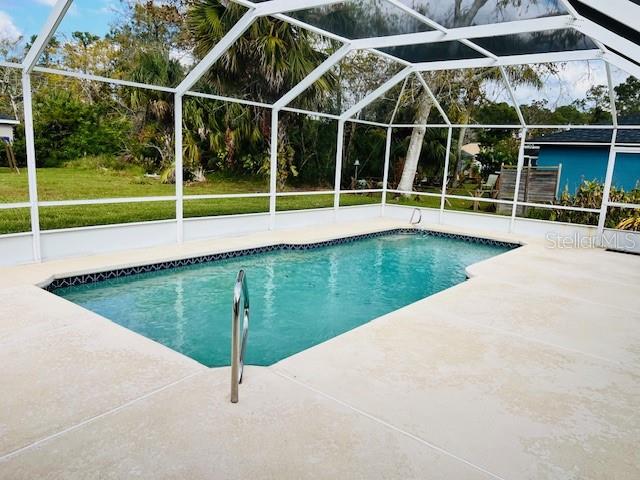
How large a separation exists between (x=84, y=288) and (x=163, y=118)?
7.82 meters

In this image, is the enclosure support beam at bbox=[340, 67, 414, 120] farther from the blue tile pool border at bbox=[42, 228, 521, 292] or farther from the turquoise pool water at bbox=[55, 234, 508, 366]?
the turquoise pool water at bbox=[55, 234, 508, 366]

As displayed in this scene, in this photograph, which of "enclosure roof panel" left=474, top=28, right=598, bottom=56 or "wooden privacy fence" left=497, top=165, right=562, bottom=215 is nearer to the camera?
"enclosure roof panel" left=474, top=28, right=598, bottom=56

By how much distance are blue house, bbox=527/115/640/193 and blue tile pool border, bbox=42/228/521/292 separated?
175 inches

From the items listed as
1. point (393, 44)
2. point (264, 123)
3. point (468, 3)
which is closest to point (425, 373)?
point (468, 3)

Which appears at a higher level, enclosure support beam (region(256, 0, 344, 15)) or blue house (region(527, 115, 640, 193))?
enclosure support beam (region(256, 0, 344, 15))

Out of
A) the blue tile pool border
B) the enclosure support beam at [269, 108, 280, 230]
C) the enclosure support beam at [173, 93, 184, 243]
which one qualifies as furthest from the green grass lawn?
the blue tile pool border

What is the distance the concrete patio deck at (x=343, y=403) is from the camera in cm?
220

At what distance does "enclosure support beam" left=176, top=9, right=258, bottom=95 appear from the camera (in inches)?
235

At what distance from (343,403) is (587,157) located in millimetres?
13839

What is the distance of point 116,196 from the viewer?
12.1 m

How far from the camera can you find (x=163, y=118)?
12242 mm

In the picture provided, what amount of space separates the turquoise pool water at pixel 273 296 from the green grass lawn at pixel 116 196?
415 centimetres

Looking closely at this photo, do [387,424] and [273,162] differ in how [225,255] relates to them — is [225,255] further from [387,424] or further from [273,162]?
[387,424]

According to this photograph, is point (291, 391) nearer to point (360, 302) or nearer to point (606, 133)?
point (360, 302)
